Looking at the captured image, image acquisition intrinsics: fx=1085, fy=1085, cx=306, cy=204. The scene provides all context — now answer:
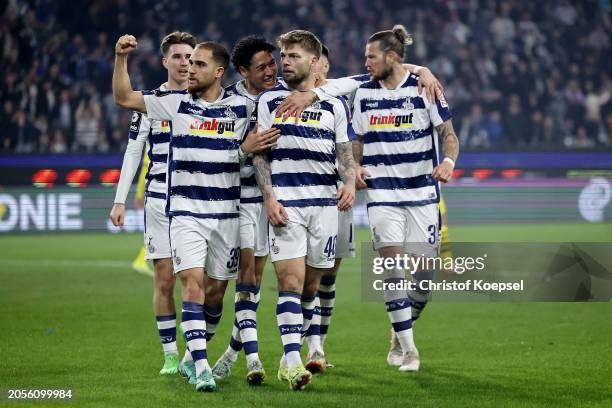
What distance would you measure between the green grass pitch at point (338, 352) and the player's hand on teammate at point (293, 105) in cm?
176

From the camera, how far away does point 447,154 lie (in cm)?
780

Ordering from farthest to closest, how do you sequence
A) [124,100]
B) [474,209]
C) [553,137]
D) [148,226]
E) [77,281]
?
[553,137] < [474,209] < [77,281] < [148,226] < [124,100]

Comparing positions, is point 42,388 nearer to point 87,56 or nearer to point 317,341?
point 317,341

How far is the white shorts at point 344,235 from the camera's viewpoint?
26.7 ft

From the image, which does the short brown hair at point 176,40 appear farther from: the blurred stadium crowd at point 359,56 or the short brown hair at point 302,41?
the blurred stadium crowd at point 359,56

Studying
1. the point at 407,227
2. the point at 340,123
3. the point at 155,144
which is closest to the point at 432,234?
the point at 407,227

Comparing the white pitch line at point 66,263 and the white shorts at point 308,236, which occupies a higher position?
the white shorts at point 308,236

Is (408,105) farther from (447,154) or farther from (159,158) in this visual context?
(159,158)

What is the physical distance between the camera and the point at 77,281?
13.7 meters

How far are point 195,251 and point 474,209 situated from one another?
48.9 ft

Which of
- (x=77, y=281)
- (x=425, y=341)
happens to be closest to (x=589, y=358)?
(x=425, y=341)

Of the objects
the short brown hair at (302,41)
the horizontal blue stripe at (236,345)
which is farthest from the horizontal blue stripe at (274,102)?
the horizontal blue stripe at (236,345)

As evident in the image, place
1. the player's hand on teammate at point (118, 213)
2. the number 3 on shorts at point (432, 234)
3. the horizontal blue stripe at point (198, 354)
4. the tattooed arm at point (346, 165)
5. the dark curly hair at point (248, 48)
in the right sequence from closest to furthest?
the horizontal blue stripe at point (198, 354), the tattooed arm at point (346, 165), the dark curly hair at point (248, 48), the player's hand on teammate at point (118, 213), the number 3 on shorts at point (432, 234)

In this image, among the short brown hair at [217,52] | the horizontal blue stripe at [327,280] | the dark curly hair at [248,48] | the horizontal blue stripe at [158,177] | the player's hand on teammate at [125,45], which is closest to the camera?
the player's hand on teammate at [125,45]
